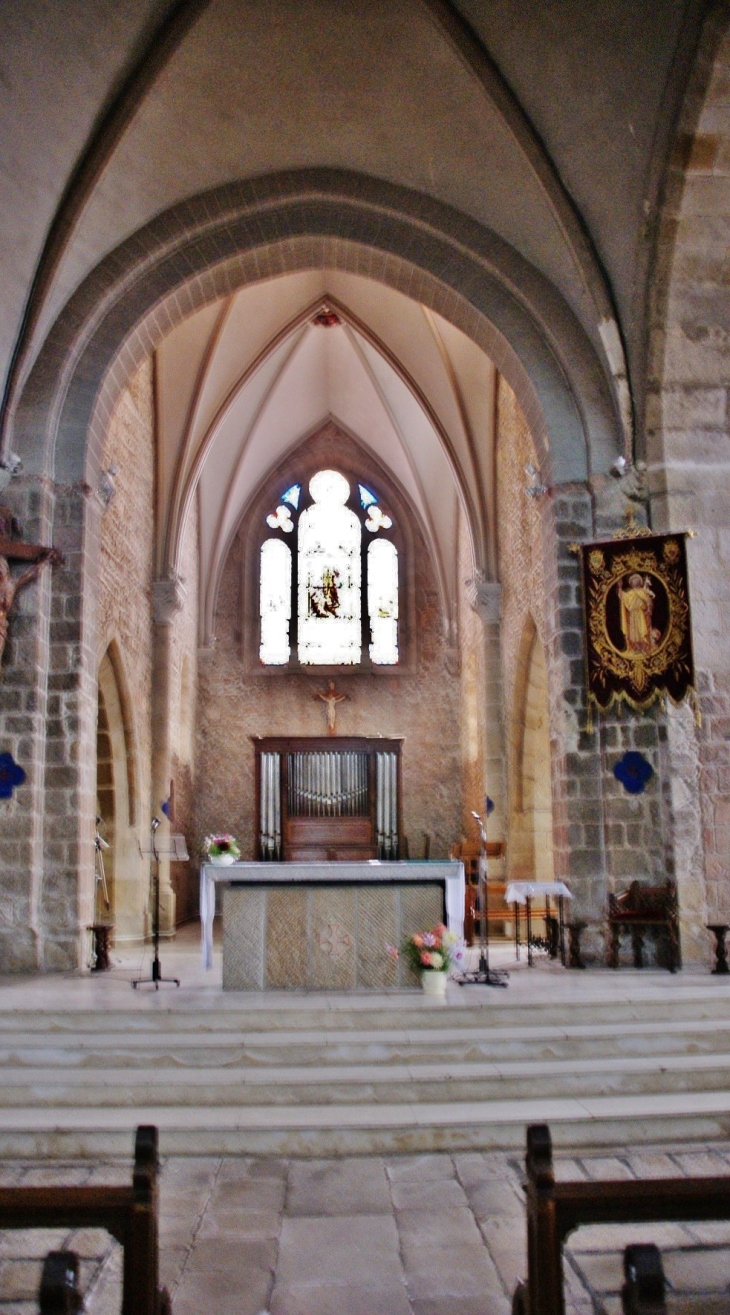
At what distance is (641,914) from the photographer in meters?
9.66

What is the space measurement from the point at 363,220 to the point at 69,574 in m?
4.88

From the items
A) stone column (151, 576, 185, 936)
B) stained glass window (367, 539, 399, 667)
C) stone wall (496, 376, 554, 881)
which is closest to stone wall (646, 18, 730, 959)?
stone wall (496, 376, 554, 881)

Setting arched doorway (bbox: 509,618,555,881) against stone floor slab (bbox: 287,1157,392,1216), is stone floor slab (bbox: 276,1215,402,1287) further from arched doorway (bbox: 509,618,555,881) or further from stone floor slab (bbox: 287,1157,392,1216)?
arched doorway (bbox: 509,618,555,881)

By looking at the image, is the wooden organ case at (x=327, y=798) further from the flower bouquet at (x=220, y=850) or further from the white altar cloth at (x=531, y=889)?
the white altar cloth at (x=531, y=889)

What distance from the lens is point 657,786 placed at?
10.2 metres

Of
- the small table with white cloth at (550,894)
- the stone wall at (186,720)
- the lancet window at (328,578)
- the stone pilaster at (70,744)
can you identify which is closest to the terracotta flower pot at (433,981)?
the small table with white cloth at (550,894)

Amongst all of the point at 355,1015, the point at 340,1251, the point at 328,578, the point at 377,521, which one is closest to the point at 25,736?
the point at 355,1015

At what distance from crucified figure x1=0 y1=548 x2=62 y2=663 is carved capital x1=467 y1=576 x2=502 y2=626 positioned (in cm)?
725

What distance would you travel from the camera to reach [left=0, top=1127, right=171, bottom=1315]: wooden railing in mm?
2844

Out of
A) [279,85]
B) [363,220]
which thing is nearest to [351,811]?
[363,220]

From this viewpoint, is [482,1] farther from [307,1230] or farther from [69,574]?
[307,1230]

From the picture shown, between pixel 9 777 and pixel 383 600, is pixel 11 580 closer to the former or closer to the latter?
pixel 9 777

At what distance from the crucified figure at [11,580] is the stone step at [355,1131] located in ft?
15.7

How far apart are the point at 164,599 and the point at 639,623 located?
7659 mm
